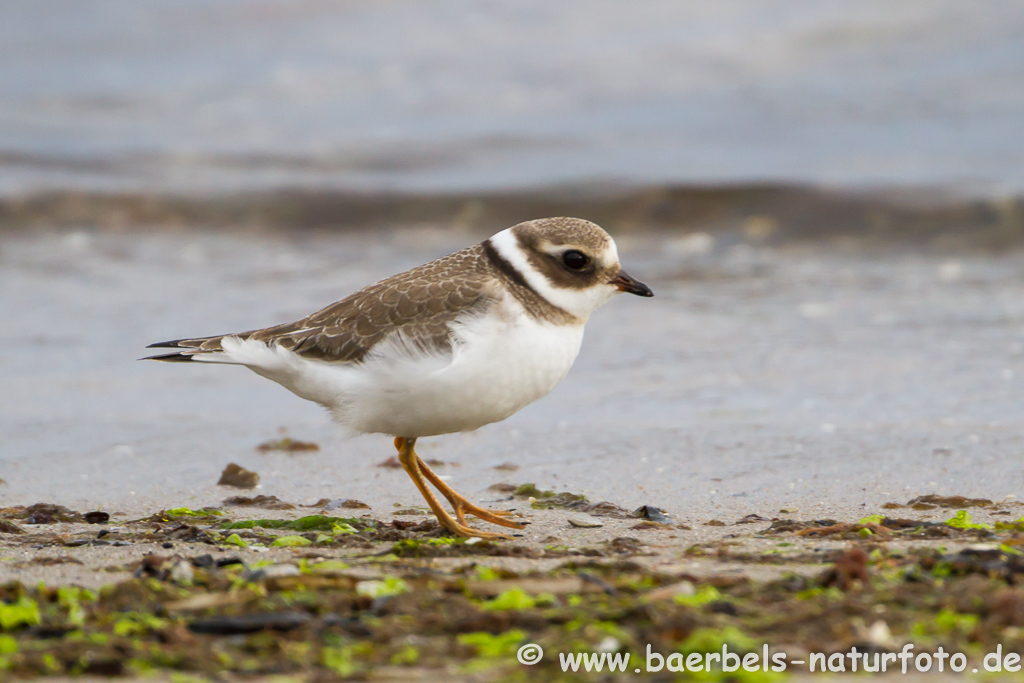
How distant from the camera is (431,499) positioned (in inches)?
193

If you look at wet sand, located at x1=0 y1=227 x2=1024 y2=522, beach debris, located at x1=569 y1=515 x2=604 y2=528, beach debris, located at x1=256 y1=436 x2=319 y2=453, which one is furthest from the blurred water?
beach debris, located at x1=569 y1=515 x2=604 y2=528

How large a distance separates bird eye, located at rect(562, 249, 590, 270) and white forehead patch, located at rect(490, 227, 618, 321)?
0.32 ft

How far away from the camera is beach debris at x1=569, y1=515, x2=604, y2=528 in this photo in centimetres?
487

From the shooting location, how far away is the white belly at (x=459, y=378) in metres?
4.55

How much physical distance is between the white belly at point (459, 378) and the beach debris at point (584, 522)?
0.61m

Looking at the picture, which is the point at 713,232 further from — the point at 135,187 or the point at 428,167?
the point at 135,187

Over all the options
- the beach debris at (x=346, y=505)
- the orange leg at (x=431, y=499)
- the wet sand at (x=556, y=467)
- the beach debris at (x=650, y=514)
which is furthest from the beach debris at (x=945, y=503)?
the beach debris at (x=346, y=505)

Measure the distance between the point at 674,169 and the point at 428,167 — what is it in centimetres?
344

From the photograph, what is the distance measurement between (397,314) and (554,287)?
72cm

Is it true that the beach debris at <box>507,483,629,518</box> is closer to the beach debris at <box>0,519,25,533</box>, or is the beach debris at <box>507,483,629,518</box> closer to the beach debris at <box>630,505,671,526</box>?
the beach debris at <box>630,505,671,526</box>

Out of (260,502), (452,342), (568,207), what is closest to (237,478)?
(260,502)

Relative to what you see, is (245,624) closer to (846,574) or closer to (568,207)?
(846,574)

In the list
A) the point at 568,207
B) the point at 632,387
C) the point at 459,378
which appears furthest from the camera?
the point at 568,207

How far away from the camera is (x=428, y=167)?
15125mm
